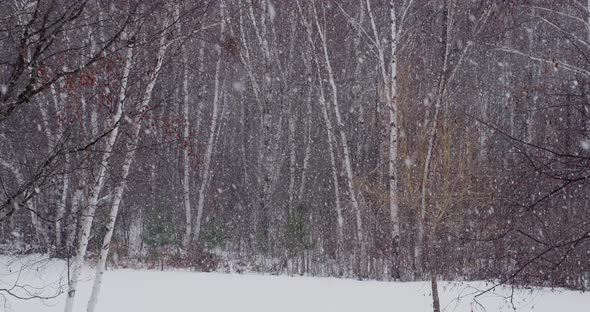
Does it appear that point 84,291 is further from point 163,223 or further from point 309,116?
point 309,116

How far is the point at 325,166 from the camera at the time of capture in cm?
1925

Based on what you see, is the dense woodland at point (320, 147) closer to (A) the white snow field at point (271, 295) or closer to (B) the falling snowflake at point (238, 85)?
(B) the falling snowflake at point (238, 85)

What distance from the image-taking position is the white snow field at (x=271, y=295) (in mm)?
8414

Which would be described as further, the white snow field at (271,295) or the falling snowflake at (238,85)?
the falling snowflake at (238,85)

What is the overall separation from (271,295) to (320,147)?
33.8 feet

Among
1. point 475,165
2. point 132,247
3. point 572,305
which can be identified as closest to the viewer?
point 572,305

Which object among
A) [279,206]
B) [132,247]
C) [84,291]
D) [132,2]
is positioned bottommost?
[84,291]

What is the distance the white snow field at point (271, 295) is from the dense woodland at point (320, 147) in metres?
0.67

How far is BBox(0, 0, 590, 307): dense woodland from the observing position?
25.8ft

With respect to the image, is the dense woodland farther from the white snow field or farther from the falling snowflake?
the white snow field

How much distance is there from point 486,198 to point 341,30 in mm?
6831

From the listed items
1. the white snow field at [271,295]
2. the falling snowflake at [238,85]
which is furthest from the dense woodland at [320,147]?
the white snow field at [271,295]

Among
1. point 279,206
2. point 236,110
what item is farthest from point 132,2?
point 236,110

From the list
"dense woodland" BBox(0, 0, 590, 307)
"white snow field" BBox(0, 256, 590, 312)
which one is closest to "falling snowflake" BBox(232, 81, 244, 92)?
"dense woodland" BBox(0, 0, 590, 307)
